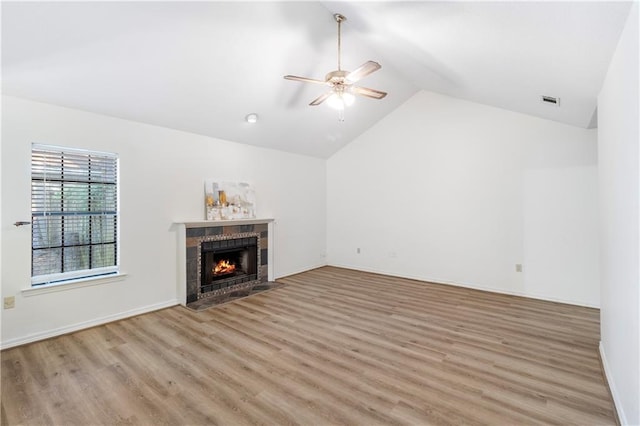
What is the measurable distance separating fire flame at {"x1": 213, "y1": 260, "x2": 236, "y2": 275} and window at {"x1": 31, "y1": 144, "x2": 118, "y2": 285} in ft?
4.62

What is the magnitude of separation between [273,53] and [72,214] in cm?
294

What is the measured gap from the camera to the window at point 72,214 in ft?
10.3

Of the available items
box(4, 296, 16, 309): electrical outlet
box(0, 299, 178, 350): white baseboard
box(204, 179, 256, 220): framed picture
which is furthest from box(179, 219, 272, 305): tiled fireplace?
box(4, 296, 16, 309): electrical outlet

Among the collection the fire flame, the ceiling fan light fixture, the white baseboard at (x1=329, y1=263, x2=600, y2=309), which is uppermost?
the ceiling fan light fixture

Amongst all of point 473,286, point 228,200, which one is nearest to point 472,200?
point 473,286

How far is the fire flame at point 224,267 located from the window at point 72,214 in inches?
55.4

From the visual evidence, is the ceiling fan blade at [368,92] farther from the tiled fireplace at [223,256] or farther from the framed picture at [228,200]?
the tiled fireplace at [223,256]

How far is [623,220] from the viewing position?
5.92 feet

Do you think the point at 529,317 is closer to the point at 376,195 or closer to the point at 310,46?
the point at 376,195

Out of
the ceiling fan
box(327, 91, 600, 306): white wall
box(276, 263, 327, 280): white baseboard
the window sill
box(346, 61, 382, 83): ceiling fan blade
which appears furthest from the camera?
box(276, 263, 327, 280): white baseboard

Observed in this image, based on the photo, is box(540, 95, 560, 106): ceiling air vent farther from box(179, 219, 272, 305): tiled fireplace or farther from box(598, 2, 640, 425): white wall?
box(179, 219, 272, 305): tiled fireplace

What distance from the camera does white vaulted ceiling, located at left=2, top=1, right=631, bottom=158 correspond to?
2166 millimetres

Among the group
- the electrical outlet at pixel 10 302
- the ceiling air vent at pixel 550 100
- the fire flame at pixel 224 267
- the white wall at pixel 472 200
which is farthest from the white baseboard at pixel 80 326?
the ceiling air vent at pixel 550 100

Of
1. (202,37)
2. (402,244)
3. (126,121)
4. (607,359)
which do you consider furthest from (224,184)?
(607,359)
